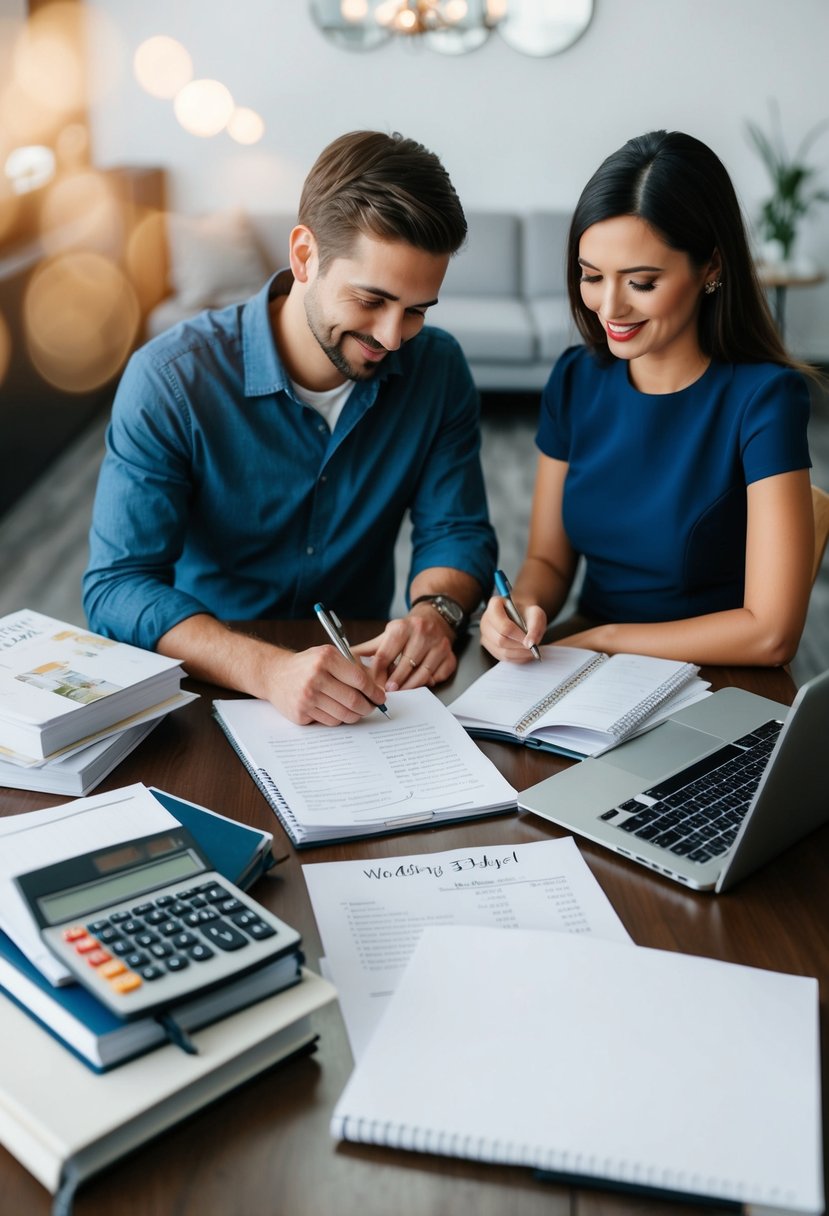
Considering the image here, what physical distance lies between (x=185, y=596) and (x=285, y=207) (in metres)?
4.85

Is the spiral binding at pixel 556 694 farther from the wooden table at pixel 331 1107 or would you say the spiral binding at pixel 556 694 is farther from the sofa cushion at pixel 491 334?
the sofa cushion at pixel 491 334

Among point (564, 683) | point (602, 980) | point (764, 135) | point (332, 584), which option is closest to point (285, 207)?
point (764, 135)

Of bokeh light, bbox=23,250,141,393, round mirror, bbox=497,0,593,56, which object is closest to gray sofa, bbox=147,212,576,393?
bokeh light, bbox=23,250,141,393

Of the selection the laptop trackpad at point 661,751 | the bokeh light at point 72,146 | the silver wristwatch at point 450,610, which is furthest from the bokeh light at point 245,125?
the laptop trackpad at point 661,751

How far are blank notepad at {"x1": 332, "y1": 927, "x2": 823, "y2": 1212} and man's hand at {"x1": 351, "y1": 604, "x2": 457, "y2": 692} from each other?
0.52 metres

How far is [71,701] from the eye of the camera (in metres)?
1.08

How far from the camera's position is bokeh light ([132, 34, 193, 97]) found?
555 cm

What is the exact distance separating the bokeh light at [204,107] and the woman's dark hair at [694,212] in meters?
4.73

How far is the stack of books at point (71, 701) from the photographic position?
1051mm

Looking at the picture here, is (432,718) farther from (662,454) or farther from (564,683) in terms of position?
(662,454)

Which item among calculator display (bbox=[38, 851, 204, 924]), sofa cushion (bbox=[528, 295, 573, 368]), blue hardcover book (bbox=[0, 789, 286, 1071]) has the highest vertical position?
calculator display (bbox=[38, 851, 204, 924])

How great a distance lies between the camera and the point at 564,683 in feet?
4.21

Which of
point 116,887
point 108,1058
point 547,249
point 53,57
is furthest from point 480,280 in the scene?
point 108,1058

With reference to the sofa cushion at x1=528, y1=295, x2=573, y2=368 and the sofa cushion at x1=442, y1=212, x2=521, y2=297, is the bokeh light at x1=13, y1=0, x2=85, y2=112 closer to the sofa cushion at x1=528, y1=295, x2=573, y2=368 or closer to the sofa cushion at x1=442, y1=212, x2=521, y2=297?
the sofa cushion at x1=442, y1=212, x2=521, y2=297
